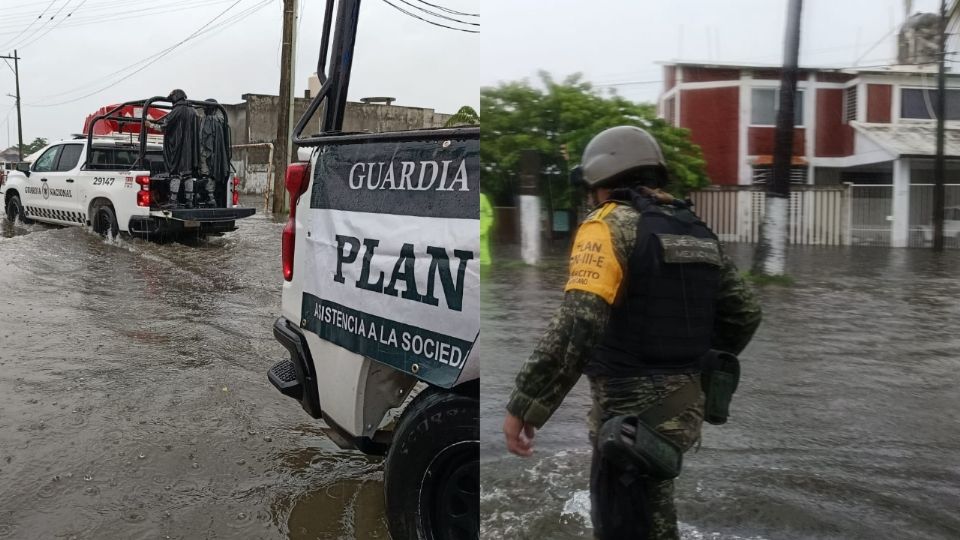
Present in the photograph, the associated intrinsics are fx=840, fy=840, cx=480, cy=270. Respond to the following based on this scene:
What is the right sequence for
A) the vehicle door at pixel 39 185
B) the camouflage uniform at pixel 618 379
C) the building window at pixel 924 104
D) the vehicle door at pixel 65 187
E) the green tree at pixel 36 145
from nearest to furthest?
1. the building window at pixel 924 104
2. the camouflage uniform at pixel 618 379
3. the vehicle door at pixel 65 187
4. the vehicle door at pixel 39 185
5. the green tree at pixel 36 145

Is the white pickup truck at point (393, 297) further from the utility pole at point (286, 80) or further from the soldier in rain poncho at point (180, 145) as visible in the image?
the utility pole at point (286, 80)

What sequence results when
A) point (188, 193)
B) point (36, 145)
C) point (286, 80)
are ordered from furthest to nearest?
point (36, 145)
point (286, 80)
point (188, 193)

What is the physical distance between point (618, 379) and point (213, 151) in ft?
40.0

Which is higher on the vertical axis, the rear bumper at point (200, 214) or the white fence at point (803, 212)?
the rear bumper at point (200, 214)

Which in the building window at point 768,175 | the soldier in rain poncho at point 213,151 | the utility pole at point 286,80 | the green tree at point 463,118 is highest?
the utility pole at point 286,80

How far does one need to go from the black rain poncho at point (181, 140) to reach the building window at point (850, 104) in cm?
1217

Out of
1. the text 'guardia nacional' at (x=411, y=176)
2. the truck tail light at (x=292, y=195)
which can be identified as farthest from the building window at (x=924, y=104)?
the truck tail light at (x=292, y=195)

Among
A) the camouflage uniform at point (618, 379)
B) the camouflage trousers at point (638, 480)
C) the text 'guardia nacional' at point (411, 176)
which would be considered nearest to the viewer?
the camouflage uniform at point (618, 379)

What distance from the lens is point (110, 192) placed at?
43.5 feet

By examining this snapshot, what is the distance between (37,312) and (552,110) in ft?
25.6

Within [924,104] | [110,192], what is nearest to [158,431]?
[924,104]

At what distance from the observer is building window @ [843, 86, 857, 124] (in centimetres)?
146

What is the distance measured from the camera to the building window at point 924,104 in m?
1.39

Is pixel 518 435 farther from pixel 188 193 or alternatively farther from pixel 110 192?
pixel 110 192
